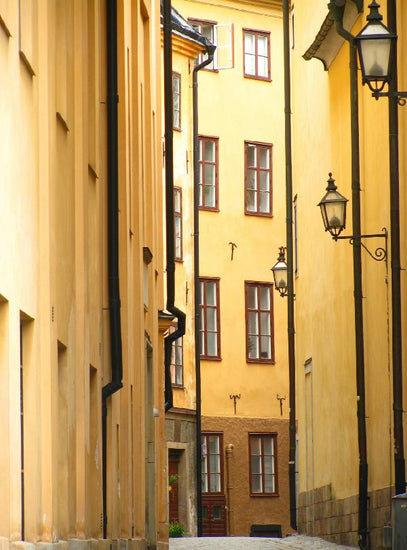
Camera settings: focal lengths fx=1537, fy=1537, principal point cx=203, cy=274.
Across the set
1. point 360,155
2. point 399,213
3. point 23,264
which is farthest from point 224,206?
point 23,264

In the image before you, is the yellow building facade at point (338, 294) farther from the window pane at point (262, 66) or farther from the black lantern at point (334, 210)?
the window pane at point (262, 66)

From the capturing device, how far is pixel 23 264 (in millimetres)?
9305

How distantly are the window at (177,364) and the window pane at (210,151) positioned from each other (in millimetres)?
4865

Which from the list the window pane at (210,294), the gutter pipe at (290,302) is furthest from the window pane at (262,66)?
the gutter pipe at (290,302)

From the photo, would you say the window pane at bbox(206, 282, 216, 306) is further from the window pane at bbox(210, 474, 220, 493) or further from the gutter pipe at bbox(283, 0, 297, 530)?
the gutter pipe at bbox(283, 0, 297, 530)

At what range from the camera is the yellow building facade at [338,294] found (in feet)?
60.0

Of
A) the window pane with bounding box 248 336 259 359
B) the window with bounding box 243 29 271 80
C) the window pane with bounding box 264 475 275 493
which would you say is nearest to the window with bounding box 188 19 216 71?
the window with bounding box 243 29 271 80

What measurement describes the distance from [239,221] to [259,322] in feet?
8.15

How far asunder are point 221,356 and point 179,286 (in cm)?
247

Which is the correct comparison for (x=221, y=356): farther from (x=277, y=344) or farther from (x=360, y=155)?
(x=360, y=155)

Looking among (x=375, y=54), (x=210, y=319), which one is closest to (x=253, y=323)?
(x=210, y=319)

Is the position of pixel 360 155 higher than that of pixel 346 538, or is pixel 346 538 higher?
pixel 360 155

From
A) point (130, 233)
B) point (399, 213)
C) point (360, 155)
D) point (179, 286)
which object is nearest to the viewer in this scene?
point (399, 213)

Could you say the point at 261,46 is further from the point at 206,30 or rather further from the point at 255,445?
the point at 255,445
